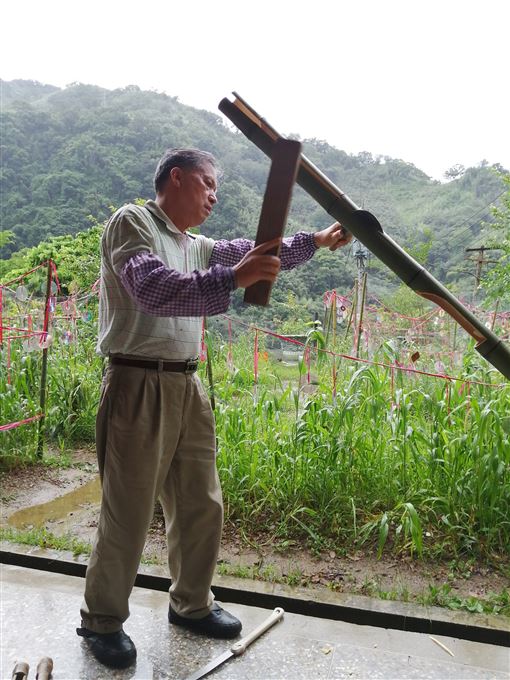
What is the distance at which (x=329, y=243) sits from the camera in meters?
1.92

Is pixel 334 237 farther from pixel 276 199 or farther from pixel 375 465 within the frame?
pixel 375 465

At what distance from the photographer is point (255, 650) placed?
6.76 ft

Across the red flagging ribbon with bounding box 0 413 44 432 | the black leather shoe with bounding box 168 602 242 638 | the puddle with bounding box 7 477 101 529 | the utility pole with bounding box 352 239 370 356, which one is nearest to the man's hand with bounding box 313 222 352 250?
the black leather shoe with bounding box 168 602 242 638

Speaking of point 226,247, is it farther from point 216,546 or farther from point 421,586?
point 421,586

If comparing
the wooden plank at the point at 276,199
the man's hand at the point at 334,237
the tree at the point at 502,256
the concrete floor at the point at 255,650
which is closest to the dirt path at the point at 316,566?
the concrete floor at the point at 255,650

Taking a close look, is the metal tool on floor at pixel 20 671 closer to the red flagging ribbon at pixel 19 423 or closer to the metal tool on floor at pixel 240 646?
the metal tool on floor at pixel 240 646

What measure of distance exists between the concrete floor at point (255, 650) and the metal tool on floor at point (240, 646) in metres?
0.02

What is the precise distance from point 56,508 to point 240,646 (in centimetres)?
174

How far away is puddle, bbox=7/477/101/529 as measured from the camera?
316cm

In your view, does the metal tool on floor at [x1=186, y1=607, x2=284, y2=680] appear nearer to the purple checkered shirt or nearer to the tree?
the purple checkered shirt

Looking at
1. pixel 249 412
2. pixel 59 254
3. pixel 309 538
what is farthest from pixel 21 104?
pixel 309 538

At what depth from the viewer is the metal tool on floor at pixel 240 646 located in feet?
6.27

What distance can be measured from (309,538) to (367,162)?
4073mm

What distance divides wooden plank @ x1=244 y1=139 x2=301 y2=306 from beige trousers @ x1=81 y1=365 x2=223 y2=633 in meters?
0.65
